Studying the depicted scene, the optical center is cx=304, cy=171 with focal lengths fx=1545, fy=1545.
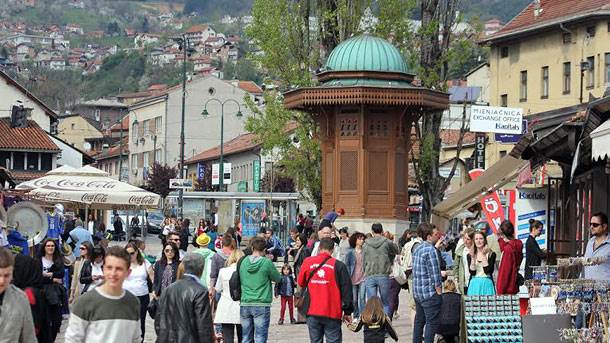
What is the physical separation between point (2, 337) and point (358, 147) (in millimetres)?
31101

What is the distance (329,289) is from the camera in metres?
17.5

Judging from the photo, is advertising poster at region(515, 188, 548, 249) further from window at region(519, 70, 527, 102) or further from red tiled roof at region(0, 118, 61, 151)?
red tiled roof at region(0, 118, 61, 151)

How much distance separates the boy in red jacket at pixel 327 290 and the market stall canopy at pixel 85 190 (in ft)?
62.2

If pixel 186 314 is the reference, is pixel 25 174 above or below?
above

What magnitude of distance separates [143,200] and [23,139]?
203ft

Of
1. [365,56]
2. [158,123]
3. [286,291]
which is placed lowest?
[286,291]

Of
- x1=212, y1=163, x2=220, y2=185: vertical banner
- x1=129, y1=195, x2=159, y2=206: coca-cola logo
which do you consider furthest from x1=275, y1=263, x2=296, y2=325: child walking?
x1=212, y1=163, x2=220, y2=185: vertical banner

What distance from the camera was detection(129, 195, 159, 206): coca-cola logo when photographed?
1465 inches

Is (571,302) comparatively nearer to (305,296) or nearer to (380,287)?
(305,296)

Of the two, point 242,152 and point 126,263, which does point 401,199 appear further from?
point 242,152

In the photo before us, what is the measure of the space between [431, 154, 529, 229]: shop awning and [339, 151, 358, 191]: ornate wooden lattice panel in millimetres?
9501

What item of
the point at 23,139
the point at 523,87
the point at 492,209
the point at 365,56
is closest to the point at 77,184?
the point at 365,56

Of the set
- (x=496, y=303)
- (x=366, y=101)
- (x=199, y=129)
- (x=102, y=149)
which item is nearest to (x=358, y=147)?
(x=366, y=101)

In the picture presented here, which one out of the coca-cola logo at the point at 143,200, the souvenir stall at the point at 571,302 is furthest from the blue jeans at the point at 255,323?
the coca-cola logo at the point at 143,200
